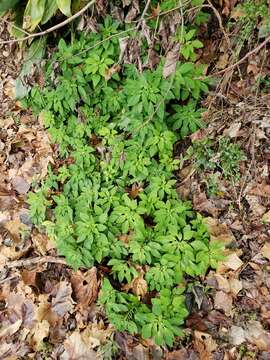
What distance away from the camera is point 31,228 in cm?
326

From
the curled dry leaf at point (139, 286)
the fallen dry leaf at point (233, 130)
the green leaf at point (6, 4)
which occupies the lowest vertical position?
the curled dry leaf at point (139, 286)

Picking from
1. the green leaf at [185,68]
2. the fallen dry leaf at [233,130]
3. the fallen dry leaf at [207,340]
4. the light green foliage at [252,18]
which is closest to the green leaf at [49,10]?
the green leaf at [185,68]

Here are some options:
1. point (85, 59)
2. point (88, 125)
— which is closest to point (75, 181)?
point (88, 125)

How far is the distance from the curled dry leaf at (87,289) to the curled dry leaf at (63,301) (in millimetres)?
51

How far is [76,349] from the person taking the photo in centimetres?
262

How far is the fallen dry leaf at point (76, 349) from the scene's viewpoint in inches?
101

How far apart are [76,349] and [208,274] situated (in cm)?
98

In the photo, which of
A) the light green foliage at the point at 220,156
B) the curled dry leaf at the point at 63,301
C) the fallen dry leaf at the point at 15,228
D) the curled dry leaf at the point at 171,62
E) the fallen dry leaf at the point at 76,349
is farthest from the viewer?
the fallen dry leaf at the point at 15,228

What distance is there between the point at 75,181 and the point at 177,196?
2.60ft

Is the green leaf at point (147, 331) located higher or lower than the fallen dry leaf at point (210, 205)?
lower

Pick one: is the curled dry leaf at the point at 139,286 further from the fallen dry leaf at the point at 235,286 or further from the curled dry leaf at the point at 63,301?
the fallen dry leaf at the point at 235,286

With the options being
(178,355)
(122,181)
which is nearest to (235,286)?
(178,355)

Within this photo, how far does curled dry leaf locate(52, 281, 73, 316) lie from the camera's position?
280 cm

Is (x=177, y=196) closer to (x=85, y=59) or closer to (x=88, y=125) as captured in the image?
Answer: (x=88, y=125)
